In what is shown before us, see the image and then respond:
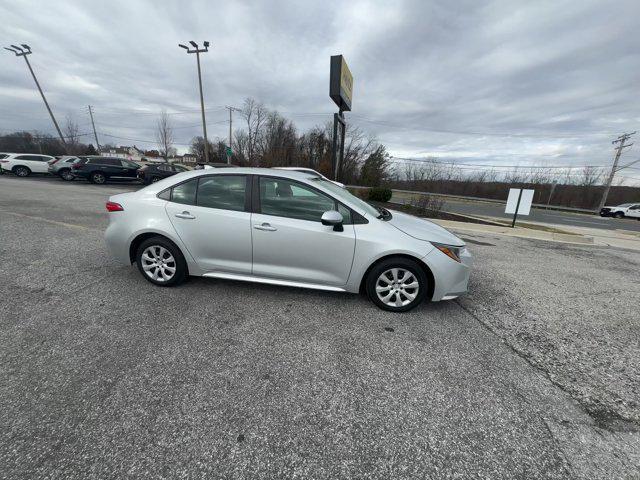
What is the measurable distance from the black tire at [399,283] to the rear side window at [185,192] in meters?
2.37

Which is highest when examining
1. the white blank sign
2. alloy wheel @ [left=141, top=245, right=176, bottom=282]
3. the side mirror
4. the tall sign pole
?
the tall sign pole

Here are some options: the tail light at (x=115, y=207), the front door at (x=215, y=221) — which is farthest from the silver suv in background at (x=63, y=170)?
the front door at (x=215, y=221)

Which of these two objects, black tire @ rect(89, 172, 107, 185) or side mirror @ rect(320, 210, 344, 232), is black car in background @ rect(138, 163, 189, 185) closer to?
black tire @ rect(89, 172, 107, 185)

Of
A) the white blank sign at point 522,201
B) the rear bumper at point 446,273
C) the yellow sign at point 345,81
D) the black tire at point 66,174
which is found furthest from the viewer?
the black tire at point 66,174


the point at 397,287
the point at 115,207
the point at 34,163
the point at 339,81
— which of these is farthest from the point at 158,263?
the point at 34,163

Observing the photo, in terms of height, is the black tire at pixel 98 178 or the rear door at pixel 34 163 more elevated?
the rear door at pixel 34 163

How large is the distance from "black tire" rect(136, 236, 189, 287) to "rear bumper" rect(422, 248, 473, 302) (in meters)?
2.92

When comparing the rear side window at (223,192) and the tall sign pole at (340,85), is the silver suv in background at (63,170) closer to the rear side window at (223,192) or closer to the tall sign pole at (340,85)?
the tall sign pole at (340,85)

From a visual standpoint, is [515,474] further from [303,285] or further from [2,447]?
[2,447]

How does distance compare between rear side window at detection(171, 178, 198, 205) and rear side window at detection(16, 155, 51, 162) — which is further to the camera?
rear side window at detection(16, 155, 51, 162)

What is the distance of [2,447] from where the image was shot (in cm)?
160

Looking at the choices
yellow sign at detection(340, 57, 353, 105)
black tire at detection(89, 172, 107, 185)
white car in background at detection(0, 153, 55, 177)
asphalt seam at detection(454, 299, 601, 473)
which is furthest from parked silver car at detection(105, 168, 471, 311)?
white car in background at detection(0, 153, 55, 177)

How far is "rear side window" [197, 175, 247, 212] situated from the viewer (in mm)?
3436

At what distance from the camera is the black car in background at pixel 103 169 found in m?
16.8
